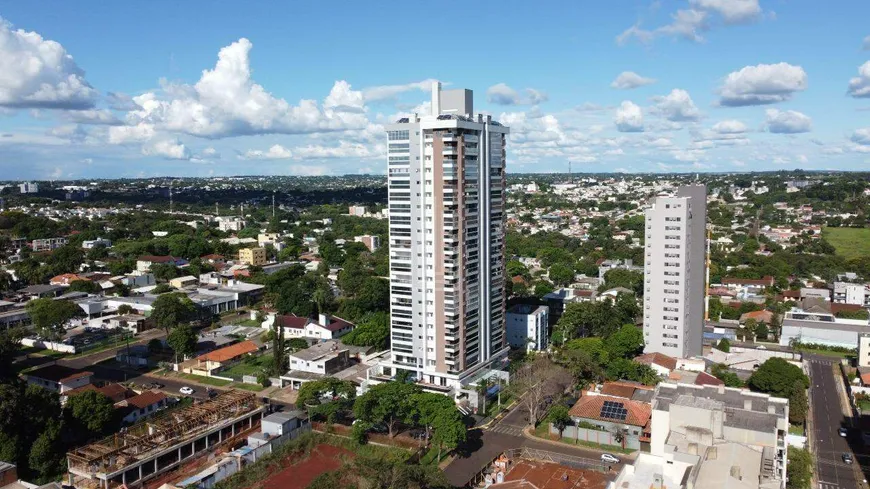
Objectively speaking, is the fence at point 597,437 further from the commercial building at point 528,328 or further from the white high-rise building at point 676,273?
the commercial building at point 528,328

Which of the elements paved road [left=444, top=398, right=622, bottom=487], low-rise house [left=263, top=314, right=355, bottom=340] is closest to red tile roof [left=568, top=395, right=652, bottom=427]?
paved road [left=444, top=398, right=622, bottom=487]

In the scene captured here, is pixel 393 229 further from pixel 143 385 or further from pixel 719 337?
pixel 719 337

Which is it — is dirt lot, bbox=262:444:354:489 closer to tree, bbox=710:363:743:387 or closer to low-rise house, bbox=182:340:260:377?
low-rise house, bbox=182:340:260:377

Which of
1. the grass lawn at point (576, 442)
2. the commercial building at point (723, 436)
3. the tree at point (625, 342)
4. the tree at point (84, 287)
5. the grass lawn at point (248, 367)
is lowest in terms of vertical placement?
the grass lawn at point (576, 442)

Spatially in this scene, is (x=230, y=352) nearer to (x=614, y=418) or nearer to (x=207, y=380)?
(x=207, y=380)

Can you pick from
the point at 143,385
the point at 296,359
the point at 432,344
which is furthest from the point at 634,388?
the point at 143,385

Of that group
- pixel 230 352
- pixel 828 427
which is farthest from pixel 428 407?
pixel 828 427

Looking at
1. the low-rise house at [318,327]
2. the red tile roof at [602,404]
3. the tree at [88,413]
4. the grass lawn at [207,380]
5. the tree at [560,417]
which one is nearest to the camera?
the tree at [88,413]

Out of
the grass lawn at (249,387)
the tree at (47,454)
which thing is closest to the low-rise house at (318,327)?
the grass lawn at (249,387)
